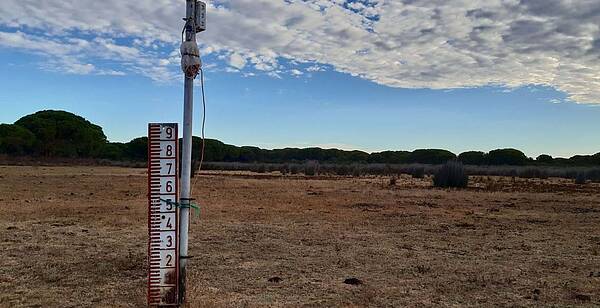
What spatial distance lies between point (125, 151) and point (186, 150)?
285ft

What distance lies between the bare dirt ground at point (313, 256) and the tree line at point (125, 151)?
127 ft

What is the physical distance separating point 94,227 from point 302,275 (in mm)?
6005

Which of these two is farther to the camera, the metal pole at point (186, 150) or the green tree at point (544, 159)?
the green tree at point (544, 159)

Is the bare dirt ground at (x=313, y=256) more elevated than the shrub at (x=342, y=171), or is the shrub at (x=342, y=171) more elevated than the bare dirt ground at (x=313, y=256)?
the shrub at (x=342, y=171)

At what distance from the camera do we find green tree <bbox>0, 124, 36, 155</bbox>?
214 ft

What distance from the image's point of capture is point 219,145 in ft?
318

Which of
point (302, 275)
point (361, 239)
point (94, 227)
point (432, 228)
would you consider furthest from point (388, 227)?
point (94, 227)

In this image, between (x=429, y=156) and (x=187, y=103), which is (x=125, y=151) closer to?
(x=429, y=156)

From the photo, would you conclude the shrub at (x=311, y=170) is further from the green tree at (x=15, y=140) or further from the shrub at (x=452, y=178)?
the green tree at (x=15, y=140)

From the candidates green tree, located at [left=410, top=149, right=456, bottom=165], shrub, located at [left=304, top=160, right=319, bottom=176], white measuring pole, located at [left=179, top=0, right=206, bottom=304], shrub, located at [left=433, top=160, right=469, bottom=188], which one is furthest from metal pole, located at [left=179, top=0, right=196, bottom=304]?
green tree, located at [left=410, top=149, right=456, bottom=165]

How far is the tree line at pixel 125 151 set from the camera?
68.5 metres

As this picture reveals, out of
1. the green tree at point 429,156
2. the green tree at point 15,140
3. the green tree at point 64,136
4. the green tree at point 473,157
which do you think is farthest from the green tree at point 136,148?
the green tree at point 473,157

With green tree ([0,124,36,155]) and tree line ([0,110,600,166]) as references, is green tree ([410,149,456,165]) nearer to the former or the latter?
tree line ([0,110,600,166])

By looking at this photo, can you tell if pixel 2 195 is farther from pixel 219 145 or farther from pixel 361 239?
pixel 219 145
